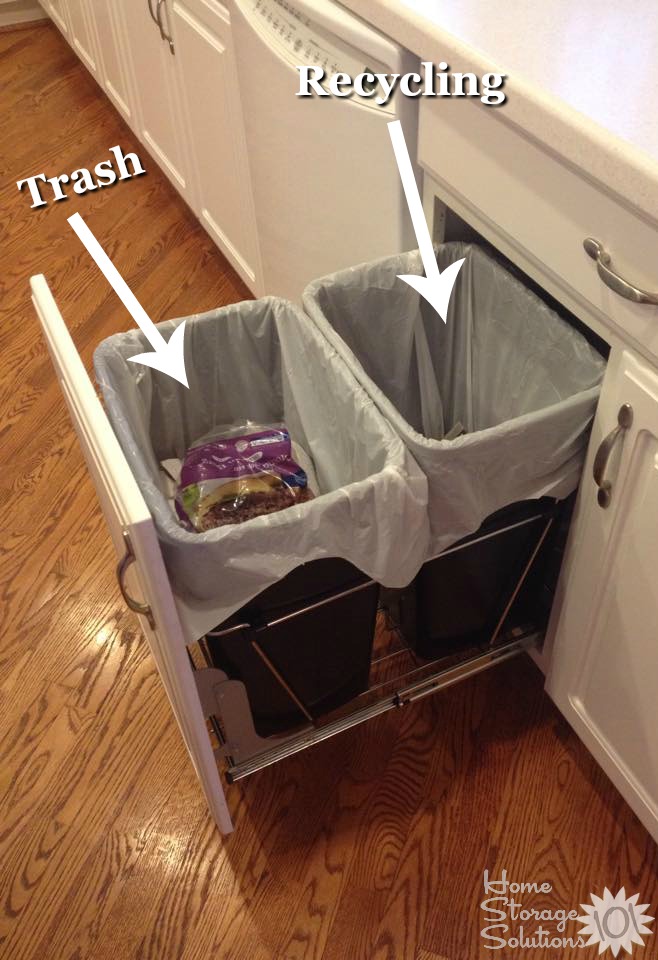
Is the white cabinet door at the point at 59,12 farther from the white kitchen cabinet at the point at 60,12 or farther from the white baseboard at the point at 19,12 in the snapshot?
the white baseboard at the point at 19,12

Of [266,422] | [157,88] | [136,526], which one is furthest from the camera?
[157,88]

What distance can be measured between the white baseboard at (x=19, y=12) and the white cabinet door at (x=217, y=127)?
2123 mm

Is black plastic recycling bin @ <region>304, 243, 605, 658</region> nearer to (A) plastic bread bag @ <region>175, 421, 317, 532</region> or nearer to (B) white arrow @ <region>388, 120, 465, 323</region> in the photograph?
(B) white arrow @ <region>388, 120, 465, 323</region>

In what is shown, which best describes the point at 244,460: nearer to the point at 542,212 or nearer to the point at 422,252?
the point at 422,252

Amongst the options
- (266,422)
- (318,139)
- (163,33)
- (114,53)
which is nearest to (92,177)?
(114,53)

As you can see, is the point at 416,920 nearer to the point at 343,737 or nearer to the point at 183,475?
the point at 343,737

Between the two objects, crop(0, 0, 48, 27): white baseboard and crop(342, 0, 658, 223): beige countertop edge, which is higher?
crop(342, 0, 658, 223): beige countertop edge

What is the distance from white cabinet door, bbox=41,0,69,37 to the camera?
285cm

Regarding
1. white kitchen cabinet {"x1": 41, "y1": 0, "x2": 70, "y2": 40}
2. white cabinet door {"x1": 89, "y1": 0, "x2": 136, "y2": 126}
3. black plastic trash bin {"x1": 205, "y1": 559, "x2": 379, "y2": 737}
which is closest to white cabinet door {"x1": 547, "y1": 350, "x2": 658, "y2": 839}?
black plastic trash bin {"x1": 205, "y1": 559, "x2": 379, "y2": 737}

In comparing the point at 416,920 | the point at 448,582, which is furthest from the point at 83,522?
the point at 416,920

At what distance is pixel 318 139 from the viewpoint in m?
1.20

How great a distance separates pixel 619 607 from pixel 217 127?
48.8 inches

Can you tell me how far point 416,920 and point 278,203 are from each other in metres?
1.09

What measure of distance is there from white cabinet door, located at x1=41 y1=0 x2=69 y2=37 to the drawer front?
2.41 m
